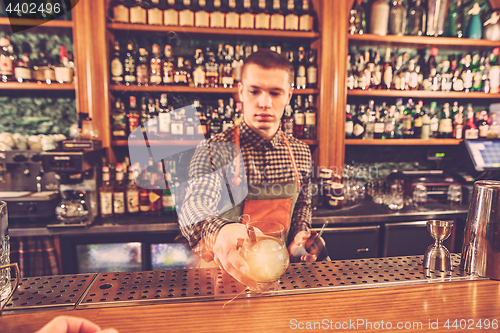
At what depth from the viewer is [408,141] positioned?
103 inches

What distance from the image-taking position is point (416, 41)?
2580mm

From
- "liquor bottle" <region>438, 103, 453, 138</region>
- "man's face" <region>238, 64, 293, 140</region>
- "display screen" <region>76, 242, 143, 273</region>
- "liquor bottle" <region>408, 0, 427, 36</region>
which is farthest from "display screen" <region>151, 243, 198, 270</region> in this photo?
"liquor bottle" <region>408, 0, 427, 36</region>

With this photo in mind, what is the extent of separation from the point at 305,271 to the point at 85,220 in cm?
169

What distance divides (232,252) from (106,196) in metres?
1.69

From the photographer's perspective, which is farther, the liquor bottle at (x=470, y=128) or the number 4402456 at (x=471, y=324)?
the liquor bottle at (x=470, y=128)

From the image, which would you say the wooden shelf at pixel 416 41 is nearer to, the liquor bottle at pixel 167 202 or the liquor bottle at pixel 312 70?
the liquor bottle at pixel 312 70

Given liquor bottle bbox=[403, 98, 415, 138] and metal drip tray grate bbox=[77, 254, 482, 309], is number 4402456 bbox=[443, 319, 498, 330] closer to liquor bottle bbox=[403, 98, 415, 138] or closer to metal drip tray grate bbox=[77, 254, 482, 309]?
metal drip tray grate bbox=[77, 254, 482, 309]

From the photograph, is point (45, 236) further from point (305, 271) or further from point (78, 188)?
point (305, 271)

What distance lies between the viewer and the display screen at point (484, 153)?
8.49ft

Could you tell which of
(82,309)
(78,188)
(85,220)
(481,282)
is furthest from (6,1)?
(481,282)

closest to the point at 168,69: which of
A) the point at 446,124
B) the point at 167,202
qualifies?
the point at 167,202

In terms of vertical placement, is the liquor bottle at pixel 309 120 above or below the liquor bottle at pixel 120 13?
below

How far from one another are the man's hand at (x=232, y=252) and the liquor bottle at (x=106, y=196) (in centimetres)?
155

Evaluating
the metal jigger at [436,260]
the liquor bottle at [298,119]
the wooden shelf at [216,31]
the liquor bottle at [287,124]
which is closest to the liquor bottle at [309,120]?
the liquor bottle at [298,119]
